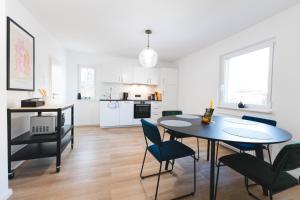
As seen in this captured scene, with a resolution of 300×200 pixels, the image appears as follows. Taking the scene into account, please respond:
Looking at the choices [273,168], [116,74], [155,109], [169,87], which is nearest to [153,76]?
[169,87]

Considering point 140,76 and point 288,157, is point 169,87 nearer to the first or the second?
point 140,76

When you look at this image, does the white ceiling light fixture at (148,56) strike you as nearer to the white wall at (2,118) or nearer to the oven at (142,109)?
the white wall at (2,118)

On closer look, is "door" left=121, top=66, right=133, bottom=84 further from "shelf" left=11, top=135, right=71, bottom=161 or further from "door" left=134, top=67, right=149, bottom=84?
"shelf" left=11, top=135, right=71, bottom=161

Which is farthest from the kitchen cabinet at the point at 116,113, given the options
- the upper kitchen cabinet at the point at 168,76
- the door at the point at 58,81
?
the upper kitchen cabinet at the point at 168,76

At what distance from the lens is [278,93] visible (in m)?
2.14

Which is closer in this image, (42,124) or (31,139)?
(31,139)

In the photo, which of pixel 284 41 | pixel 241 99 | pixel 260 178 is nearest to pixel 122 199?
pixel 260 178

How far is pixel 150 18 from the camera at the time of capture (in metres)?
2.33

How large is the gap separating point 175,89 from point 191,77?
0.89m

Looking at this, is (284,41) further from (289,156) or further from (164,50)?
(164,50)

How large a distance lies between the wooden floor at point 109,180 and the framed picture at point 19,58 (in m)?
1.20

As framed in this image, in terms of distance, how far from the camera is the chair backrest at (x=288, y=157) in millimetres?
942

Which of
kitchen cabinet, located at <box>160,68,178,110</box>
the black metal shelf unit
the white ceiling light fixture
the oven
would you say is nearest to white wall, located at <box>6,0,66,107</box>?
the black metal shelf unit

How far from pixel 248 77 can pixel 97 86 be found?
4.13 metres
